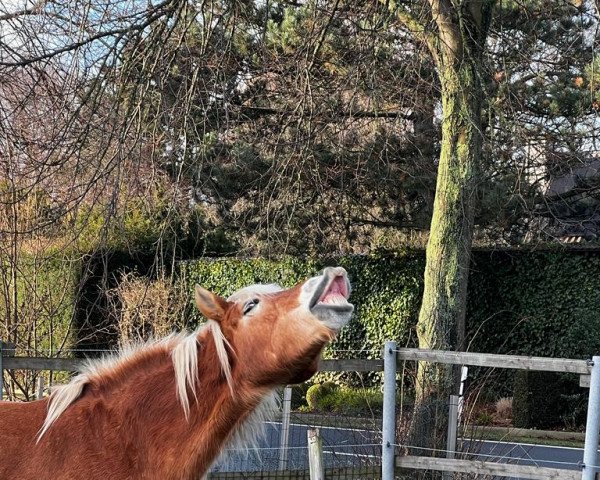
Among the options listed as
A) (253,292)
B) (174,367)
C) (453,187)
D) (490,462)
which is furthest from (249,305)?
(453,187)

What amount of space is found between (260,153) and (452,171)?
416 centimetres

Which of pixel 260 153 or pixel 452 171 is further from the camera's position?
pixel 260 153

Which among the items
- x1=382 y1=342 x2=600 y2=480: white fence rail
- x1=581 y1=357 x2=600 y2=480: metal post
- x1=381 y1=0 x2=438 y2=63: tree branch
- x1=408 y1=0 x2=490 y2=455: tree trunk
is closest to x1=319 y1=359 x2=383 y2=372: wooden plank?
x1=382 y1=342 x2=600 y2=480: white fence rail

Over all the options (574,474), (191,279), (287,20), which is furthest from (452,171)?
(191,279)

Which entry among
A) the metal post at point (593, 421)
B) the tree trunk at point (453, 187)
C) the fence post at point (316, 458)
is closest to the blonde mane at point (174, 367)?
the fence post at point (316, 458)

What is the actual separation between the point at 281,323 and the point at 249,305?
229 millimetres

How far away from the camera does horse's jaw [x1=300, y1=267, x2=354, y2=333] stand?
2652 millimetres

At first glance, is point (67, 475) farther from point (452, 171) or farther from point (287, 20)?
point (287, 20)

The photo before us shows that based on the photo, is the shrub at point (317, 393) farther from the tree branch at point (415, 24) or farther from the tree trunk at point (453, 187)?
the tree branch at point (415, 24)

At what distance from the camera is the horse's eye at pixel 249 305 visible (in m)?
3.06

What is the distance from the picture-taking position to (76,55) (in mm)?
6066

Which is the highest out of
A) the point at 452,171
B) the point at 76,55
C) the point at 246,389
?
the point at 76,55

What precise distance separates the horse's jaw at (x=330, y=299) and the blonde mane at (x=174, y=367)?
52cm

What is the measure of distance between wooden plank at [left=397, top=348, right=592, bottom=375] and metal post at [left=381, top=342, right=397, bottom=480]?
0.09 meters
